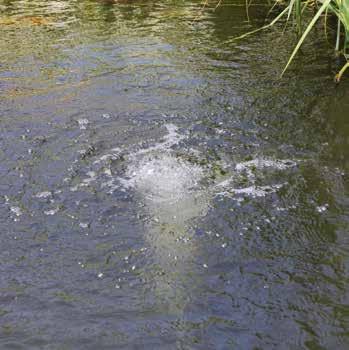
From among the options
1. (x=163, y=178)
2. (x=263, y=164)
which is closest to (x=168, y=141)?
(x=163, y=178)

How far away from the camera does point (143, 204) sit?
3.43m

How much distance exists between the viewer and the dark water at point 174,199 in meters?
2.50

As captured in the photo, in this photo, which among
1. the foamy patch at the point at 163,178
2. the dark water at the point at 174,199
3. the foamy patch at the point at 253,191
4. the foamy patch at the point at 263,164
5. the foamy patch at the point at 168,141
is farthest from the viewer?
the foamy patch at the point at 168,141

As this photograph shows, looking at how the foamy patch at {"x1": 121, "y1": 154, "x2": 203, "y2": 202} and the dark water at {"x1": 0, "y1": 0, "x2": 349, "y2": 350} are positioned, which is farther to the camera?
the foamy patch at {"x1": 121, "y1": 154, "x2": 203, "y2": 202}

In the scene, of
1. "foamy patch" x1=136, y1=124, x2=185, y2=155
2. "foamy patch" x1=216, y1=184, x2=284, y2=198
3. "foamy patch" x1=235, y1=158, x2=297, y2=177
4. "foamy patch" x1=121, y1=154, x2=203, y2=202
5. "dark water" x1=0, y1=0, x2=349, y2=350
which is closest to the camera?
"dark water" x1=0, y1=0, x2=349, y2=350

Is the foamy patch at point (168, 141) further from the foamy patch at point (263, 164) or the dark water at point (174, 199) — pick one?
the foamy patch at point (263, 164)

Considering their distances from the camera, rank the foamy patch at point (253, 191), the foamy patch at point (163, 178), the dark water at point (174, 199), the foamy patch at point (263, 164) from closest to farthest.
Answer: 1. the dark water at point (174, 199)
2. the foamy patch at point (253, 191)
3. the foamy patch at point (163, 178)
4. the foamy patch at point (263, 164)

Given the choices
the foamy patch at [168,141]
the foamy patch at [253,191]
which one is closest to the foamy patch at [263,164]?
the foamy patch at [253,191]

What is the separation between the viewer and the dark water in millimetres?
2498

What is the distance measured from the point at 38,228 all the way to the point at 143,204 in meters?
0.66

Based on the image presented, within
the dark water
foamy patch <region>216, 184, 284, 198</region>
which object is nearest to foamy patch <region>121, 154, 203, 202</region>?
the dark water

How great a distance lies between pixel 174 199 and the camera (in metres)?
3.50

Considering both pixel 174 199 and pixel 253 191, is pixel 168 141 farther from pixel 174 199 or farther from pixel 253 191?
pixel 253 191

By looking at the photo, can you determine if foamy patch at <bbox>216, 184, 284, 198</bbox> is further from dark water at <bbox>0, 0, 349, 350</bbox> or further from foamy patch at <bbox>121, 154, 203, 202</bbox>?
foamy patch at <bbox>121, 154, 203, 202</bbox>
